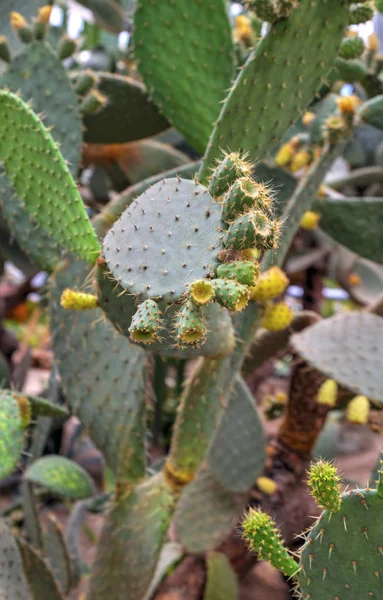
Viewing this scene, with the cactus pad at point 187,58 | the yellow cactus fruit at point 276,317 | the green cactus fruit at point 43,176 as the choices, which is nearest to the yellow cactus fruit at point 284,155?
the cactus pad at point 187,58

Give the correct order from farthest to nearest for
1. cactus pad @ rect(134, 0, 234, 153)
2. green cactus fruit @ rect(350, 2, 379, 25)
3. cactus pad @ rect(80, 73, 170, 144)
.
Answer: cactus pad @ rect(80, 73, 170, 144)
cactus pad @ rect(134, 0, 234, 153)
green cactus fruit @ rect(350, 2, 379, 25)

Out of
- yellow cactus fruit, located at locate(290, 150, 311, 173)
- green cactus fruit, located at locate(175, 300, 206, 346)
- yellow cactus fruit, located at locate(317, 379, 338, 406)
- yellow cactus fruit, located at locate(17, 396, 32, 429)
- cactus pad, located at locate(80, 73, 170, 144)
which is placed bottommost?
yellow cactus fruit, located at locate(317, 379, 338, 406)

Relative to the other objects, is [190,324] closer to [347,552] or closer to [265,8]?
[347,552]

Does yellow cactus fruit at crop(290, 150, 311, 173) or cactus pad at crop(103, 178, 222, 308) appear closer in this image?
cactus pad at crop(103, 178, 222, 308)

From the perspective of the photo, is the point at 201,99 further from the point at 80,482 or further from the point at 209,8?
the point at 80,482

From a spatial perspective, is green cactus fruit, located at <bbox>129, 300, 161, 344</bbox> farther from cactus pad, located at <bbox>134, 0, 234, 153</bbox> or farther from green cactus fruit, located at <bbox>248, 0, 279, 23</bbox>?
cactus pad, located at <bbox>134, 0, 234, 153</bbox>

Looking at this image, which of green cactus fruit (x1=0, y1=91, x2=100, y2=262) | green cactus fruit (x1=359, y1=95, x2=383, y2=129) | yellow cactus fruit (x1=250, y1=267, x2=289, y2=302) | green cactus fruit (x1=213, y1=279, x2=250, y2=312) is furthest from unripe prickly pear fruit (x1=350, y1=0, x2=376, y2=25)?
green cactus fruit (x1=213, y1=279, x2=250, y2=312)

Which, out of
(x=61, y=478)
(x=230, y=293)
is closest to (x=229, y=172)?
(x=230, y=293)
